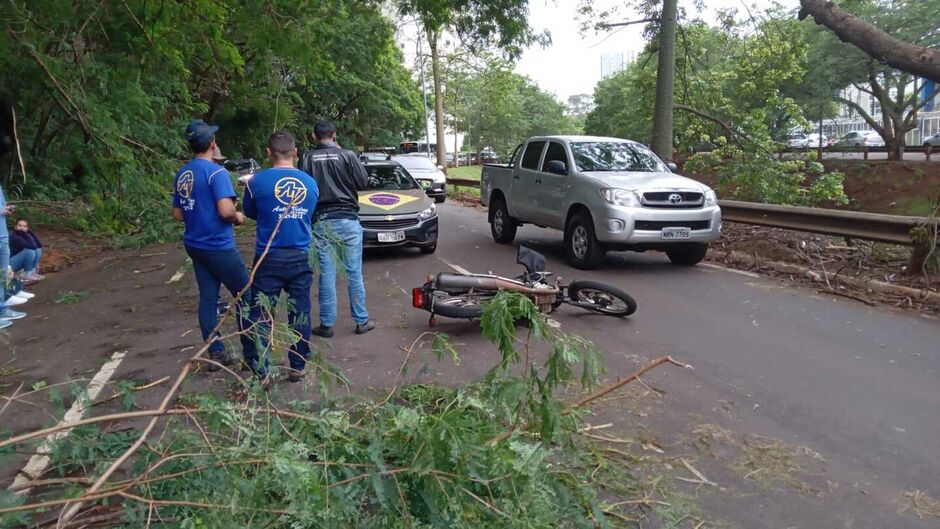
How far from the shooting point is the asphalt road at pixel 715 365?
12.7 feet

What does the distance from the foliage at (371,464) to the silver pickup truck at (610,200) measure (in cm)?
649

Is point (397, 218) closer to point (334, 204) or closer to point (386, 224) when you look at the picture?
point (386, 224)

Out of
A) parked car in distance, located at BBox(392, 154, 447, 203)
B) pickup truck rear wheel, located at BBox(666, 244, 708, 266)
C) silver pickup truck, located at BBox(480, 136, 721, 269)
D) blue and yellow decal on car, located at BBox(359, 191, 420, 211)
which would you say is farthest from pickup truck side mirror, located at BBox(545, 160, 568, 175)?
parked car in distance, located at BBox(392, 154, 447, 203)

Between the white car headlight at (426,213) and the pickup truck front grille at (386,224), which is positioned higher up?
the white car headlight at (426,213)

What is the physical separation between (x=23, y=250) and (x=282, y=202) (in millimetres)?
5882

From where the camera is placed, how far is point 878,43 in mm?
9578

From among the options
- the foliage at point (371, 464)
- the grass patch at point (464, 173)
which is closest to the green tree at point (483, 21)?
the foliage at point (371, 464)

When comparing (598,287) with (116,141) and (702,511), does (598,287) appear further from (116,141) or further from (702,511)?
(116,141)

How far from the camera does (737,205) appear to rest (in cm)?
1154

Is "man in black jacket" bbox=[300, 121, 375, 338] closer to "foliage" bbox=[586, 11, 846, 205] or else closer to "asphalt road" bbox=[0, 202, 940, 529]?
"asphalt road" bbox=[0, 202, 940, 529]

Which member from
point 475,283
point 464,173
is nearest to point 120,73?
point 475,283

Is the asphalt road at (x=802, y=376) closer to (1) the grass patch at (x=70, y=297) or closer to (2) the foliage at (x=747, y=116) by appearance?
(2) the foliage at (x=747, y=116)

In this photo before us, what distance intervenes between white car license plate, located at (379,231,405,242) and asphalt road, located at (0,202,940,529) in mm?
656

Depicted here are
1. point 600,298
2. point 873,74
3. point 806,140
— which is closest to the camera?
point 600,298
